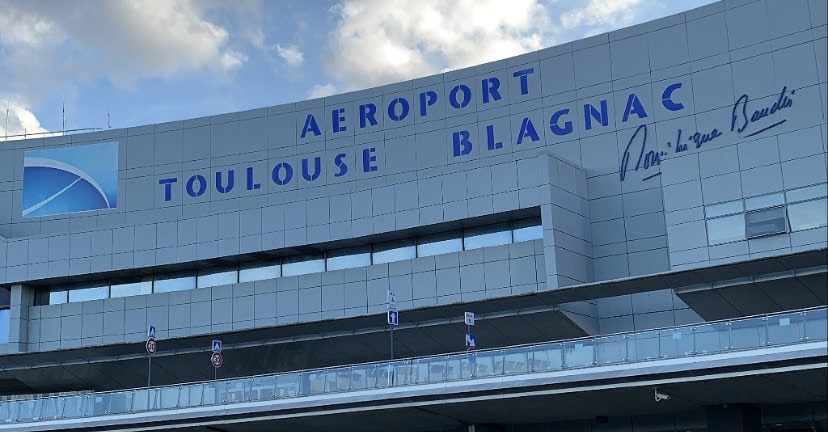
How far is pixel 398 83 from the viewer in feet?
183

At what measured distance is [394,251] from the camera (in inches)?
2083

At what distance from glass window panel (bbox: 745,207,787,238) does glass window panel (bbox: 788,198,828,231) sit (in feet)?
1.11

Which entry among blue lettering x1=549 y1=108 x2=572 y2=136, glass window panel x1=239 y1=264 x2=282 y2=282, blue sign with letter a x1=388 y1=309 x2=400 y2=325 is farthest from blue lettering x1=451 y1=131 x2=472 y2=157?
glass window panel x1=239 y1=264 x2=282 y2=282

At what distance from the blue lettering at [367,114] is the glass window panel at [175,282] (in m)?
A: 11.2

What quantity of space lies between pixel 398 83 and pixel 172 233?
13.1 meters

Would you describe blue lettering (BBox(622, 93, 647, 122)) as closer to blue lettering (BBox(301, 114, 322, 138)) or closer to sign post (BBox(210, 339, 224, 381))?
blue lettering (BBox(301, 114, 322, 138))

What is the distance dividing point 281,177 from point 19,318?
14.9 m

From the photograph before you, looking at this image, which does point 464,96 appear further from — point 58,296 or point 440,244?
point 58,296

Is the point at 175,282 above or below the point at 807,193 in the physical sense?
above

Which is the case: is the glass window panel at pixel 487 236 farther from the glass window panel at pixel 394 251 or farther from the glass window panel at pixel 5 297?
the glass window panel at pixel 5 297

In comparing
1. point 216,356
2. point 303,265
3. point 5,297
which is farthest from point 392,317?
point 5,297

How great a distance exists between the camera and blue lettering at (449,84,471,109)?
53.8 meters

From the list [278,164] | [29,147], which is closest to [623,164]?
[278,164]

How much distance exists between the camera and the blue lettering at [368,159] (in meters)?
55.2
